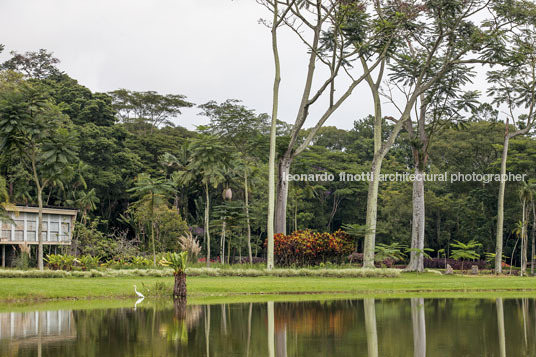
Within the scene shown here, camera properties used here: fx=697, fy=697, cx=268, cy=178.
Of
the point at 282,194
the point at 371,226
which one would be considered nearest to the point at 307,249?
the point at 282,194

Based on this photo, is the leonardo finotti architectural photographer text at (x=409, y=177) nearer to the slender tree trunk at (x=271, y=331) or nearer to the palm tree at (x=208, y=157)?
the palm tree at (x=208, y=157)

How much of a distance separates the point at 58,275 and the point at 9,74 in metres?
23.3

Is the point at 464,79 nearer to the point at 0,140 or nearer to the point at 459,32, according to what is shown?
the point at 459,32

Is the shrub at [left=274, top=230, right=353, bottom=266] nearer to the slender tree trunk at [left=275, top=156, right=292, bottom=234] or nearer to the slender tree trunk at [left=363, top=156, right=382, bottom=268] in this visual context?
the slender tree trunk at [left=363, top=156, right=382, bottom=268]

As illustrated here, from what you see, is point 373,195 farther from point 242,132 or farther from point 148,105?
point 148,105

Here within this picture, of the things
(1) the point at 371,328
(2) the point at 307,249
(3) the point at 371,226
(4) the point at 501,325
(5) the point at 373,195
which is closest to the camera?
(1) the point at 371,328

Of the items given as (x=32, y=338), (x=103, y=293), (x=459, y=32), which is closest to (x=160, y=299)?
(x=103, y=293)

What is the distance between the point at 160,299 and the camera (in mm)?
19625

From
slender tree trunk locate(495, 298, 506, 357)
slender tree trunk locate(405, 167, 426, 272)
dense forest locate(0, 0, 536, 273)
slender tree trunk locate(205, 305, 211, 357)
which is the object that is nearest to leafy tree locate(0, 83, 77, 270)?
dense forest locate(0, 0, 536, 273)

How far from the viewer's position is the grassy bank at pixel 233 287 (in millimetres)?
19891

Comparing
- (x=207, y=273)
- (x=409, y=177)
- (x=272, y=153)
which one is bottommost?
(x=207, y=273)

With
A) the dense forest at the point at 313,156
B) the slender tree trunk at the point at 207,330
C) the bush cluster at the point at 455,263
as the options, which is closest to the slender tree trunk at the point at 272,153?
the dense forest at the point at 313,156

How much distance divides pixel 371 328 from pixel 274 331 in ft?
6.10

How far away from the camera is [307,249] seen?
102ft
